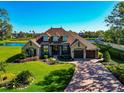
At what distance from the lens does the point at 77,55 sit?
42.7m

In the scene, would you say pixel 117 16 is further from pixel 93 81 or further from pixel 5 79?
pixel 5 79

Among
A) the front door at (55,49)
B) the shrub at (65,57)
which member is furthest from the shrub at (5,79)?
the front door at (55,49)

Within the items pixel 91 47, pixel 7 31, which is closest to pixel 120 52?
pixel 91 47

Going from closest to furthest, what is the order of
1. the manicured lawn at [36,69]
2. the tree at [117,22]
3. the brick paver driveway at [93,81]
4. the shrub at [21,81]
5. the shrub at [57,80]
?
the brick paver driveway at [93,81] → the shrub at [57,80] → the shrub at [21,81] → the manicured lawn at [36,69] → the tree at [117,22]

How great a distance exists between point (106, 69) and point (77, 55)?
11402mm

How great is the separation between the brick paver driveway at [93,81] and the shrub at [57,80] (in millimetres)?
691

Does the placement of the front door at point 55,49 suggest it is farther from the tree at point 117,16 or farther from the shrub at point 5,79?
the shrub at point 5,79

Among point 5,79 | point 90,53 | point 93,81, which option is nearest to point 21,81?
point 5,79

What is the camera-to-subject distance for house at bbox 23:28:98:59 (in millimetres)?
42375

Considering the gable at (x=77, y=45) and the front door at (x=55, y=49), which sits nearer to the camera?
the gable at (x=77, y=45)

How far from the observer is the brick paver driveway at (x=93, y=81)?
2195 centimetres

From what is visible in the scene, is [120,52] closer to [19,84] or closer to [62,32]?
[62,32]

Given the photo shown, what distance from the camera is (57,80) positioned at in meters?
26.0

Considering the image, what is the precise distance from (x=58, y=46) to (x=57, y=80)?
18045 mm
